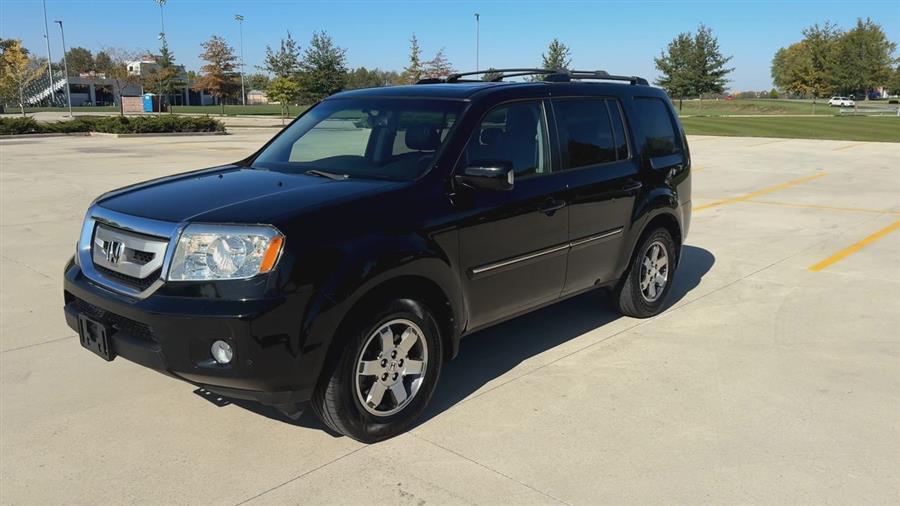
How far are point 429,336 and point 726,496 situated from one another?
1617 millimetres

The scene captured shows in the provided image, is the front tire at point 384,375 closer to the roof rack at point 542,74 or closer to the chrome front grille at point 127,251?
the chrome front grille at point 127,251

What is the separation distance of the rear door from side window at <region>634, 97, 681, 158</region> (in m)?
0.34

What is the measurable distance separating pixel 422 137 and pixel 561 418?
70.3 inches

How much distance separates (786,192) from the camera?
43.7 ft

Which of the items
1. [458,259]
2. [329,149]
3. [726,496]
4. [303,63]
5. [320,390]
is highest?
[303,63]

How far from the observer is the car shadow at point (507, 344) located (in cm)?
410

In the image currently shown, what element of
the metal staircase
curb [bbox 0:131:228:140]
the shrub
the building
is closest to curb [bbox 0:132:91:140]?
curb [bbox 0:131:228:140]

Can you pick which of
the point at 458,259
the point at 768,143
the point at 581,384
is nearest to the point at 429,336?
the point at 458,259

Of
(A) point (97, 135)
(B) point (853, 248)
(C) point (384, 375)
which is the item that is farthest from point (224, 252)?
(A) point (97, 135)

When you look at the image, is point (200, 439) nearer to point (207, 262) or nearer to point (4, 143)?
point (207, 262)

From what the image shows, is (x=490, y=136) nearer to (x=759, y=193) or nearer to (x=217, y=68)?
(x=759, y=193)

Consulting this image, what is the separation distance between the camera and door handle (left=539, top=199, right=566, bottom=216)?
14.4 feet

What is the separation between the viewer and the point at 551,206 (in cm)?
445

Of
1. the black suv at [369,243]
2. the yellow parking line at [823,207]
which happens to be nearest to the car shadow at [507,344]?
the black suv at [369,243]
